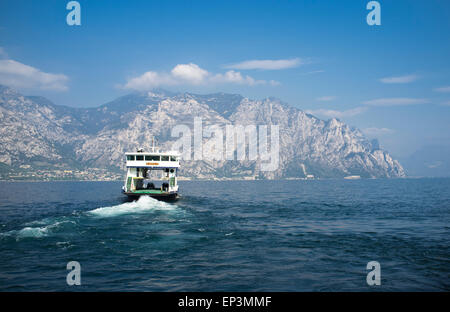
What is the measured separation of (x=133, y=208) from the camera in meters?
50.4

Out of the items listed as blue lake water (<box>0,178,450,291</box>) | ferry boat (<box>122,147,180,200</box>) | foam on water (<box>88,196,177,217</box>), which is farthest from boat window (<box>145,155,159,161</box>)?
blue lake water (<box>0,178,450,291</box>)

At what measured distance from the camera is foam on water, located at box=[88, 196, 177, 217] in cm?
4478

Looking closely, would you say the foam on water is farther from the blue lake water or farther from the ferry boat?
the blue lake water

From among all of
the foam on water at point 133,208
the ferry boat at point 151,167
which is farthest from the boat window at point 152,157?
the foam on water at point 133,208

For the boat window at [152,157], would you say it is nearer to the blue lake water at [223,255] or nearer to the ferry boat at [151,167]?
the ferry boat at [151,167]

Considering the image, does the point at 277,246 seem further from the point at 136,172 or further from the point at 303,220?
the point at 136,172

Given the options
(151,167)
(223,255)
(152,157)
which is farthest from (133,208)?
(223,255)

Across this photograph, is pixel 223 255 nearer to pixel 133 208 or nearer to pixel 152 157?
pixel 133 208

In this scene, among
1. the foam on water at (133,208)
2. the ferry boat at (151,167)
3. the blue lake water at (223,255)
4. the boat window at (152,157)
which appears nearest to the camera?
the blue lake water at (223,255)

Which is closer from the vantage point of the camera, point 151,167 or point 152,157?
point 151,167

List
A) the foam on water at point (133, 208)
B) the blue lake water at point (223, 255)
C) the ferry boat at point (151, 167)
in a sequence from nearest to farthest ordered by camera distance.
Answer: the blue lake water at point (223, 255)
the foam on water at point (133, 208)
the ferry boat at point (151, 167)

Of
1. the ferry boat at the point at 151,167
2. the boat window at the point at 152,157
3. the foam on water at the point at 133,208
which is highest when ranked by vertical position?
the boat window at the point at 152,157

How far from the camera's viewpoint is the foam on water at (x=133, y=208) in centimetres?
4478

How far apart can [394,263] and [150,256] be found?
55.5 feet
